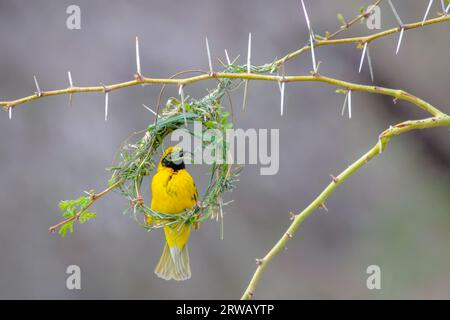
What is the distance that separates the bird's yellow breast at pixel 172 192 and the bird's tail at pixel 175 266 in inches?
11.4

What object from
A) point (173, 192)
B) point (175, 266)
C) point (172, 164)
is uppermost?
point (172, 164)

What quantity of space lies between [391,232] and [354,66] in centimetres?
138

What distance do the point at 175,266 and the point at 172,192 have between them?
45 centimetres

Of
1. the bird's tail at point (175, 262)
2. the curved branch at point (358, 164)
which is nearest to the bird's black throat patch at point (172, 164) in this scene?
the bird's tail at point (175, 262)

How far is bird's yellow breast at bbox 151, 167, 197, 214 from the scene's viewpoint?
2752 millimetres

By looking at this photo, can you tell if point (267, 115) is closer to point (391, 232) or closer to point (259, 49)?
point (259, 49)

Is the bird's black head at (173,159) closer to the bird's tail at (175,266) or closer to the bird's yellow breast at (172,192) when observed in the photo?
the bird's yellow breast at (172,192)

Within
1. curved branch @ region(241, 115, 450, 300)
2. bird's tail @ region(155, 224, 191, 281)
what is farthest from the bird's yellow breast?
curved branch @ region(241, 115, 450, 300)

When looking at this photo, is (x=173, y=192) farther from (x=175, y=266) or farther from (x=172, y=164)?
(x=175, y=266)

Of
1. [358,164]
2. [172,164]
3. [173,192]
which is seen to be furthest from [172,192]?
[358,164]

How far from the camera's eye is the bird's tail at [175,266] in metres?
3.03

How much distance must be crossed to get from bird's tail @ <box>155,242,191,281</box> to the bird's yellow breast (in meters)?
0.29

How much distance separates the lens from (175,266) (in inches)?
119

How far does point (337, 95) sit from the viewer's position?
5180 mm
